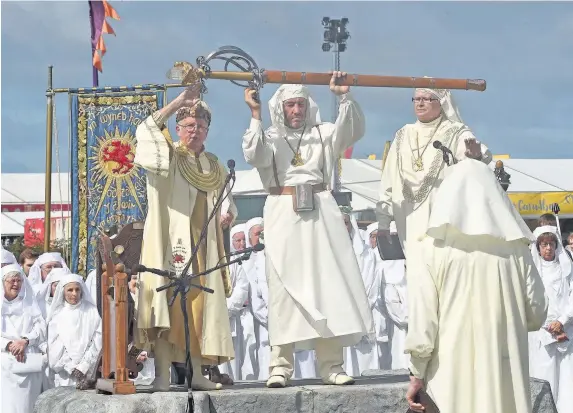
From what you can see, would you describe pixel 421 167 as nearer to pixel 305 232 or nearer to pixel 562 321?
pixel 305 232

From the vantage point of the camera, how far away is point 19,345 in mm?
10836

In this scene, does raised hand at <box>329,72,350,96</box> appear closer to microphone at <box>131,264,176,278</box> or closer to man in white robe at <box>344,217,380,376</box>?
microphone at <box>131,264,176,278</box>

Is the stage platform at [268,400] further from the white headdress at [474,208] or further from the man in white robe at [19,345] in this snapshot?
the man in white robe at [19,345]

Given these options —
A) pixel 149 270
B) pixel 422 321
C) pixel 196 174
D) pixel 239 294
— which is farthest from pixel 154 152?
pixel 239 294

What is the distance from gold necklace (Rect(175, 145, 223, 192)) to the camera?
8508 millimetres

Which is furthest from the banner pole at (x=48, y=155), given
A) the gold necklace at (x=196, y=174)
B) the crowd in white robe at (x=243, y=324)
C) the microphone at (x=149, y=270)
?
the microphone at (x=149, y=270)

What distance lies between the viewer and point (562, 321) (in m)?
11.4

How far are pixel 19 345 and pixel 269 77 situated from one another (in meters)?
4.21

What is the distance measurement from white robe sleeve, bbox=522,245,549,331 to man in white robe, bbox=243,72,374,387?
86.6 inches

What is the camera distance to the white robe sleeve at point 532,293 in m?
6.37

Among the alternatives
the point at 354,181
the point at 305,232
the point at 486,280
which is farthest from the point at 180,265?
the point at 354,181

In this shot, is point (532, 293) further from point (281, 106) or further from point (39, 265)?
point (39, 265)

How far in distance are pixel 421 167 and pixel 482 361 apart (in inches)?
119

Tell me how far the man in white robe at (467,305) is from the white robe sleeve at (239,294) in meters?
6.03
